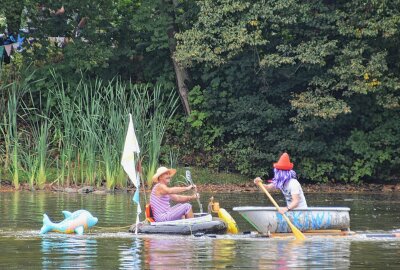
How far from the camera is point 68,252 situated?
16953 mm

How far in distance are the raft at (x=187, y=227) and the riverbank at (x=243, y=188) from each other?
9.74 m

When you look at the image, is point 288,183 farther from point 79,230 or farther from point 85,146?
point 85,146

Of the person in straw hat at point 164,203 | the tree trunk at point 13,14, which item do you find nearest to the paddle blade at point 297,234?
the person in straw hat at point 164,203

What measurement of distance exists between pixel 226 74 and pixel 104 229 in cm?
1519

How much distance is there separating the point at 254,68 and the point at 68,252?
17.7 metres

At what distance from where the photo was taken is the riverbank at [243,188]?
29.5 meters

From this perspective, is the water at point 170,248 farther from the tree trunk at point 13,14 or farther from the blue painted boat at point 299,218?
the tree trunk at point 13,14

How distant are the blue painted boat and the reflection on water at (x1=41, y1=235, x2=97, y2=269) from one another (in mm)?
2745

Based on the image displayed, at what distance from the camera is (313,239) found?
18906mm

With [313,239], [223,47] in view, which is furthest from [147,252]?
[223,47]

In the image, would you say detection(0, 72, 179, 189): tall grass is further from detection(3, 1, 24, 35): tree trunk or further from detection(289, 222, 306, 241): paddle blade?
detection(289, 222, 306, 241): paddle blade

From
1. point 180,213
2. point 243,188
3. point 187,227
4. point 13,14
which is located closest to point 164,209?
point 180,213

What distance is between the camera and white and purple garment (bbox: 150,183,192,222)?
65.1 feet

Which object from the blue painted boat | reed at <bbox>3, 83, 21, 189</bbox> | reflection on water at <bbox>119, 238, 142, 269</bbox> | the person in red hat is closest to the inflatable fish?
reflection on water at <bbox>119, 238, 142, 269</bbox>
